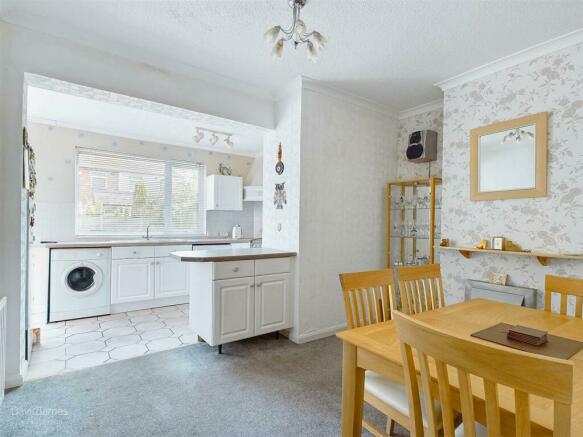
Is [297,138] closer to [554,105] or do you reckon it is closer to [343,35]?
[343,35]

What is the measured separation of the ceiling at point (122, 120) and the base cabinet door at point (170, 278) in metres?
1.79

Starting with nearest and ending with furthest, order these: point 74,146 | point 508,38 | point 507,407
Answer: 1. point 507,407
2. point 508,38
3. point 74,146

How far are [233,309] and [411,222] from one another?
7.40ft

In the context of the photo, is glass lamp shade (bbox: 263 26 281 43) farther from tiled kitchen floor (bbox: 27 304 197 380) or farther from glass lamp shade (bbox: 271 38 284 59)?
tiled kitchen floor (bbox: 27 304 197 380)

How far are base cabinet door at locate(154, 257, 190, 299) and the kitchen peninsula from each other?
1386 millimetres

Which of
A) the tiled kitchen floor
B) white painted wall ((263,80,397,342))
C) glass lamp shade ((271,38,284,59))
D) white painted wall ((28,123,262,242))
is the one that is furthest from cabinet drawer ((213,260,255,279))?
white painted wall ((28,123,262,242))

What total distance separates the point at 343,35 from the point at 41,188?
13.3 ft

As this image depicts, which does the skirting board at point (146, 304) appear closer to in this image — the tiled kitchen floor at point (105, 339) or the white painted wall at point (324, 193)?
the tiled kitchen floor at point (105, 339)

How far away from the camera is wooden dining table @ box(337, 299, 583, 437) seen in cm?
81

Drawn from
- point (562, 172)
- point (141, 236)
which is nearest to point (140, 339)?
point (141, 236)

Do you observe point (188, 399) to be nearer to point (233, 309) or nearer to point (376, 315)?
point (233, 309)

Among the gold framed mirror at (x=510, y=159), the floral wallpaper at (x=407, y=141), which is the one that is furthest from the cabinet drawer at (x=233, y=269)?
the floral wallpaper at (x=407, y=141)

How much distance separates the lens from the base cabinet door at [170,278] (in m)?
4.14

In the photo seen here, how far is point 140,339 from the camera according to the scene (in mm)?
3035
